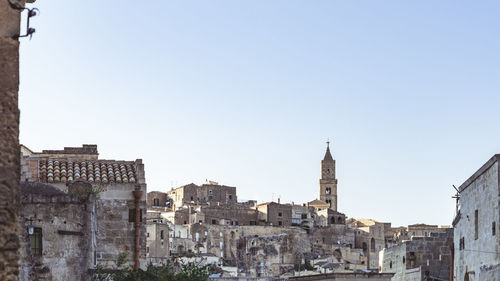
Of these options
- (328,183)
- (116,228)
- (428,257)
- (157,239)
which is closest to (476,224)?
(116,228)

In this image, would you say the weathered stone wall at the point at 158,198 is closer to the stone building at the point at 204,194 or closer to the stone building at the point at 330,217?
the stone building at the point at 204,194

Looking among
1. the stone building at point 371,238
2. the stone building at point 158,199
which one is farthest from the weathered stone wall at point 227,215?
the stone building at point 371,238

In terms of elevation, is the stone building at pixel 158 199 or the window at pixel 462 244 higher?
the stone building at pixel 158 199

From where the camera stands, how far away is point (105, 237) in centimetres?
2198

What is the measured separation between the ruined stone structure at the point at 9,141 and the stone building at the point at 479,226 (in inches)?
570

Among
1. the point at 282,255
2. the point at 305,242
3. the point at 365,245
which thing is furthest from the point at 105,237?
the point at 365,245

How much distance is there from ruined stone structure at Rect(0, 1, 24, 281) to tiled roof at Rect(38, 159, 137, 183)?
16.3m

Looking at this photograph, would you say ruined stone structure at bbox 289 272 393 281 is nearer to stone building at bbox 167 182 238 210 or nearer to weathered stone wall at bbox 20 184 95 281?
weathered stone wall at bbox 20 184 95 281

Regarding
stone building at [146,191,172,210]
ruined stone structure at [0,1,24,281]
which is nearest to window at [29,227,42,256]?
ruined stone structure at [0,1,24,281]

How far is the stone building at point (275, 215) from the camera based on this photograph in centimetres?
12381

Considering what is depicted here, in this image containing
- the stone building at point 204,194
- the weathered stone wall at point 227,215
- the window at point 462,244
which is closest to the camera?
the window at point 462,244

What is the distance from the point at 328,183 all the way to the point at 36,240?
134 metres

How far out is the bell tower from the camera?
495ft

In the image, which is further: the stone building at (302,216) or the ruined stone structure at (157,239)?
the stone building at (302,216)
